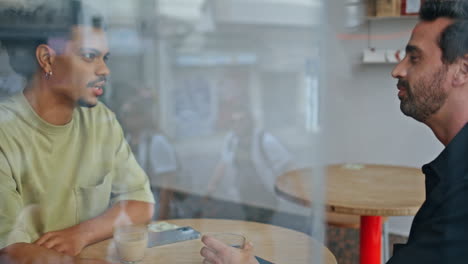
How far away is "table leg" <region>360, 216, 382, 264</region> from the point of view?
6.60ft

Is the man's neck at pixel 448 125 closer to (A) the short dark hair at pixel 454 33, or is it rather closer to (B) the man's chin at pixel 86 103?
(A) the short dark hair at pixel 454 33

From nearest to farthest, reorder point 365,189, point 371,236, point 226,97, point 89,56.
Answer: point 89,56
point 371,236
point 365,189
point 226,97

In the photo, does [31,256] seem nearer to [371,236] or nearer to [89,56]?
[89,56]

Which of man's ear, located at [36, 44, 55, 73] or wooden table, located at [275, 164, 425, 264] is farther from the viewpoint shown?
wooden table, located at [275, 164, 425, 264]

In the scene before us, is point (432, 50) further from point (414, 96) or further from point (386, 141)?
point (386, 141)

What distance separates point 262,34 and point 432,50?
2.53 metres

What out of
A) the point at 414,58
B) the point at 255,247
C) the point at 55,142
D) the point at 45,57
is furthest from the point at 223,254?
the point at 414,58

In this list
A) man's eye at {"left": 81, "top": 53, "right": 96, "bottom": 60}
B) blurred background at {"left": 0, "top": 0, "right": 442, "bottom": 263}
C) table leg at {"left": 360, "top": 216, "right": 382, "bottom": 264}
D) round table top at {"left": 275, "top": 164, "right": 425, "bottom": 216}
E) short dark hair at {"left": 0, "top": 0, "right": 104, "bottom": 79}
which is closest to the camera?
short dark hair at {"left": 0, "top": 0, "right": 104, "bottom": 79}

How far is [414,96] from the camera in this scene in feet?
4.30

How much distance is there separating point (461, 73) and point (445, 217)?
0.33 meters

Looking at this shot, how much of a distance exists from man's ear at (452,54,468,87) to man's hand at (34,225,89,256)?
0.95m

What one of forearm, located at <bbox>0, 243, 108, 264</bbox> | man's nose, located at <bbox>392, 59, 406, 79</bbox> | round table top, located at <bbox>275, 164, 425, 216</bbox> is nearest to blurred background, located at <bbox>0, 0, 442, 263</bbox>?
round table top, located at <bbox>275, 164, 425, 216</bbox>

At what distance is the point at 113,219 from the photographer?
1336mm

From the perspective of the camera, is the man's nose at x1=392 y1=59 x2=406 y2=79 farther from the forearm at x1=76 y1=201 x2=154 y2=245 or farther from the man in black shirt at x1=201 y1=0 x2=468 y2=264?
the forearm at x1=76 y1=201 x2=154 y2=245
